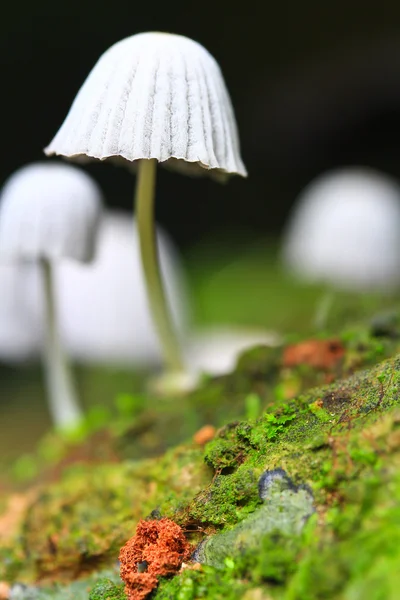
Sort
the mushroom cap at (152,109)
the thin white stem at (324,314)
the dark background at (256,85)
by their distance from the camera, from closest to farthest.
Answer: the mushroom cap at (152,109), the thin white stem at (324,314), the dark background at (256,85)

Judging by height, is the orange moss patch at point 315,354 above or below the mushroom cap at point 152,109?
below

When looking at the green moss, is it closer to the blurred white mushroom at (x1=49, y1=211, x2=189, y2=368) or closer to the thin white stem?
the thin white stem

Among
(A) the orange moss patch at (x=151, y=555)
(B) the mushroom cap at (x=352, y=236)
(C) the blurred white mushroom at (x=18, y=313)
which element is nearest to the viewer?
(A) the orange moss patch at (x=151, y=555)

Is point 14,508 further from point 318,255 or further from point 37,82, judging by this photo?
point 37,82

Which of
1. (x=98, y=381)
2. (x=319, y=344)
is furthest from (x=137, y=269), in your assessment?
(x=319, y=344)

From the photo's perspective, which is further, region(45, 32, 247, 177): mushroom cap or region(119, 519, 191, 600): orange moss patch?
region(45, 32, 247, 177): mushroom cap

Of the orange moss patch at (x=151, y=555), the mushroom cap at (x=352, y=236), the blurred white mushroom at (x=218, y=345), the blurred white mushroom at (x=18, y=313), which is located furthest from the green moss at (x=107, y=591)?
the mushroom cap at (x=352, y=236)

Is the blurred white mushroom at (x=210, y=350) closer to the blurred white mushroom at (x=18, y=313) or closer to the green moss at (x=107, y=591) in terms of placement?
the blurred white mushroom at (x=18, y=313)

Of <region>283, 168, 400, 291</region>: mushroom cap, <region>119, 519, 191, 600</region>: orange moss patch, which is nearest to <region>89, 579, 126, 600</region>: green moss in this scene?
<region>119, 519, 191, 600</region>: orange moss patch
